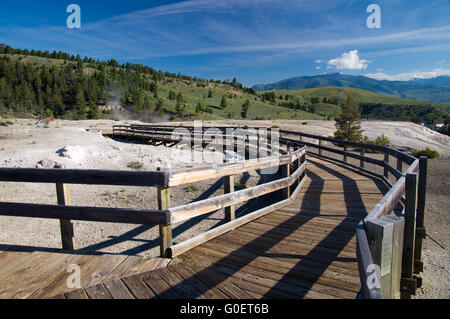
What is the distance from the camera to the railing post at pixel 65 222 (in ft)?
11.8

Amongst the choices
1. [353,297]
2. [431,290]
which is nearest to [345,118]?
[431,290]

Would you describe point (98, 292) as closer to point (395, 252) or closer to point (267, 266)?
point (267, 266)

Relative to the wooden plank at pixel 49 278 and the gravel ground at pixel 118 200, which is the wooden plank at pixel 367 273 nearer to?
the wooden plank at pixel 49 278

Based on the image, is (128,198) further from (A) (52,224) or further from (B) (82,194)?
(A) (52,224)

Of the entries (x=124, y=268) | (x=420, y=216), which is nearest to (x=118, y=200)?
(x=124, y=268)

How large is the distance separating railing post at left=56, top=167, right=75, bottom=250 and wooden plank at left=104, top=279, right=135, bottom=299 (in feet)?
4.00

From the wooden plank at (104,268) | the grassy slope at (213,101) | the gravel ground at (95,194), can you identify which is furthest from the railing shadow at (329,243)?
the grassy slope at (213,101)

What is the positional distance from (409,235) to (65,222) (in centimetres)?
411

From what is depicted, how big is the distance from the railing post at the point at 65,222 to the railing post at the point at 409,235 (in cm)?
404

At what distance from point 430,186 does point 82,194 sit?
528 inches

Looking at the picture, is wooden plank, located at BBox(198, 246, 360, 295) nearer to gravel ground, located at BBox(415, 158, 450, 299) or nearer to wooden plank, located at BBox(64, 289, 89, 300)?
wooden plank, located at BBox(64, 289, 89, 300)

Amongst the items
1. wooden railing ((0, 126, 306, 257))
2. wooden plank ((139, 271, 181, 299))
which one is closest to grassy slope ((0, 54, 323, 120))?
wooden railing ((0, 126, 306, 257))

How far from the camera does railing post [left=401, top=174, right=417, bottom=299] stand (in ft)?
10.4

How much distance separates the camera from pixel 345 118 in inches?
1318
